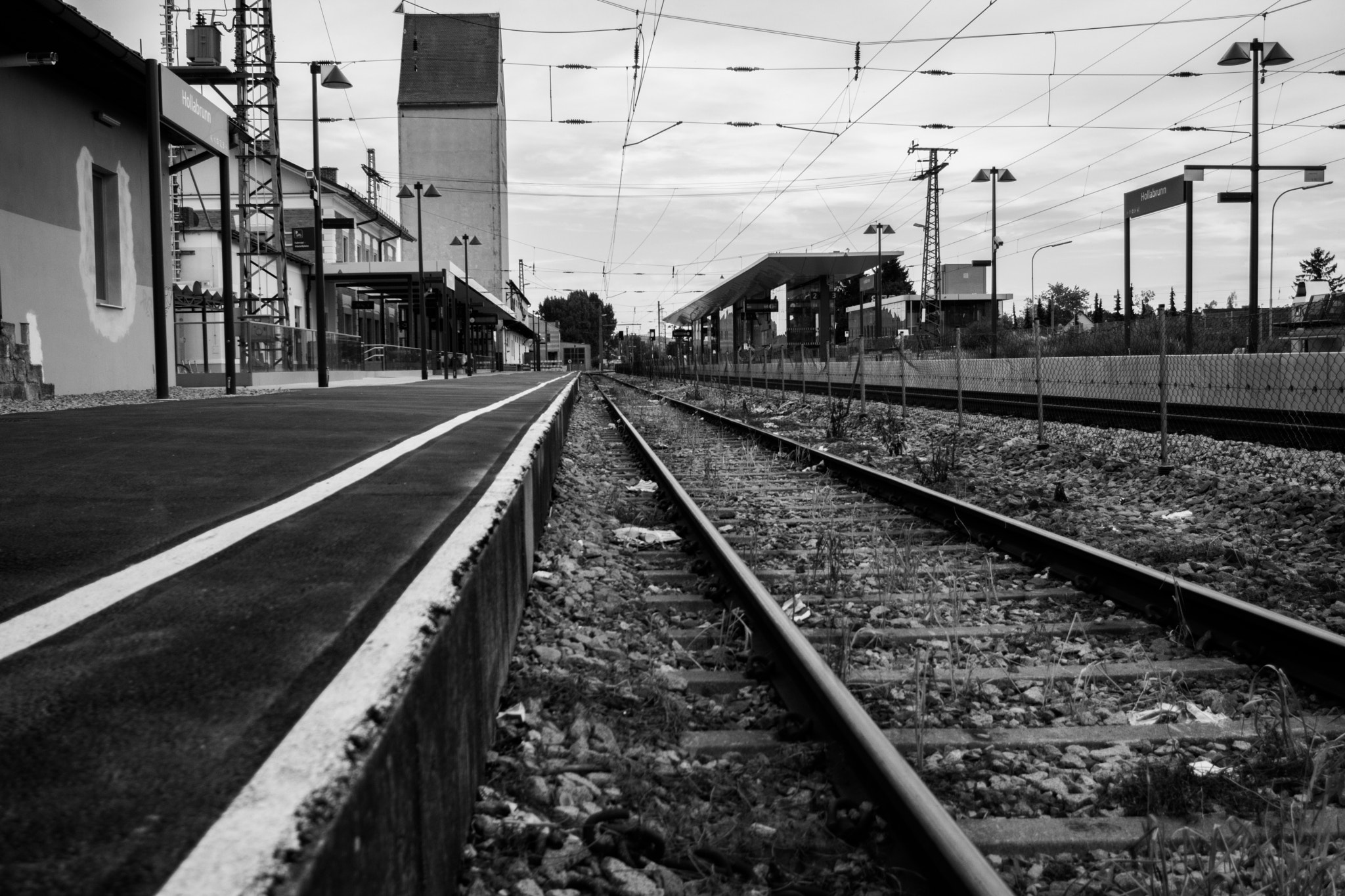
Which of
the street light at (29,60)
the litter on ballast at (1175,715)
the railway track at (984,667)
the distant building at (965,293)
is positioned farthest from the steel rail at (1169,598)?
the distant building at (965,293)

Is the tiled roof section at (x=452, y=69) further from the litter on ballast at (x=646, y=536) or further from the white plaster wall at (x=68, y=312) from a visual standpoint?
the litter on ballast at (x=646, y=536)

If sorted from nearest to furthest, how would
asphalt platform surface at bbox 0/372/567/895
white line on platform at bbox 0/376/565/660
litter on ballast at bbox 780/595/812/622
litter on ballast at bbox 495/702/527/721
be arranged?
asphalt platform surface at bbox 0/372/567/895
white line on platform at bbox 0/376/565/660
litter on ballast at bbox 495/702/527/721
litter on ballast at bbox 780/595/812/622

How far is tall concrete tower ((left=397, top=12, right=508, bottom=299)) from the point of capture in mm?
103625

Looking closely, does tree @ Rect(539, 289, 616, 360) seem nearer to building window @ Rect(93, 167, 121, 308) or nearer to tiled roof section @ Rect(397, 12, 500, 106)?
tiled roof section @ Rect(397, 12, 500, 106)

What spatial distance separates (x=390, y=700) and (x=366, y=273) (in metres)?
46.2

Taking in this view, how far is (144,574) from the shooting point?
3514 mm

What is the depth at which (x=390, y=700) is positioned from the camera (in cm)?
212

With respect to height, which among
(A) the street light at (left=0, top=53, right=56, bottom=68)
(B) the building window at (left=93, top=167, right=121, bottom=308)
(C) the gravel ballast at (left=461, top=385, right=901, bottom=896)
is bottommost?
(C) the gravel ballast at (left=461, top=385, right=901, bottom=896)

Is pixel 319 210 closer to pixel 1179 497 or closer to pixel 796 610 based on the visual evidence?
pixel 1179 497

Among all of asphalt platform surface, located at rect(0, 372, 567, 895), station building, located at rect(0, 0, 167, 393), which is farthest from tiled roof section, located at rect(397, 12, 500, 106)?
asphalt platform surface, located at rect(0, 372, 567, 895)

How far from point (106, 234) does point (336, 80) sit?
7166mm

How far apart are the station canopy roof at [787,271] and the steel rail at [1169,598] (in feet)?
144

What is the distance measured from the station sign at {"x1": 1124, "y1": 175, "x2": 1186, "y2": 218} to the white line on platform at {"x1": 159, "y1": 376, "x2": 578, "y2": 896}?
1757cm

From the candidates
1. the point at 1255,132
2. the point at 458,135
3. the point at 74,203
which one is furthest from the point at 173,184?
the point at 458,135
